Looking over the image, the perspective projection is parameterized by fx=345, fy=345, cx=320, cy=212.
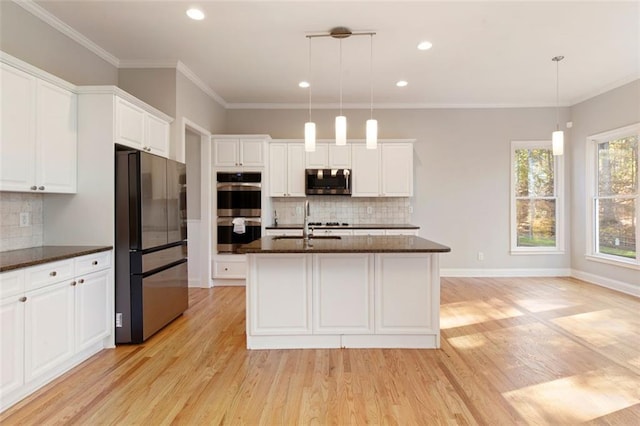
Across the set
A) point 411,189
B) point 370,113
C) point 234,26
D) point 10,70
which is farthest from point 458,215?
point 10,70

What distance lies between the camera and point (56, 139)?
2.84 m

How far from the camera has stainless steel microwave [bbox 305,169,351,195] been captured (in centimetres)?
557

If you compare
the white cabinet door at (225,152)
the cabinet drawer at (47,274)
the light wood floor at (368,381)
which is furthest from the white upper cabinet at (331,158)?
the cabinet drawer at (47,274)

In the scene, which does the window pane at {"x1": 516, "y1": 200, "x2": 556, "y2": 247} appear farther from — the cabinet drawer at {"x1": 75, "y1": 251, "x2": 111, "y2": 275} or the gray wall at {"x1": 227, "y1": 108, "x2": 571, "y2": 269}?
the cabinet drawer at {"x1": 75, "y1": 251, "x2": 111, "y2": 275}

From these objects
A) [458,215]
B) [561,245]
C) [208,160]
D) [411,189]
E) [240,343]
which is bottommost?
[240,343]

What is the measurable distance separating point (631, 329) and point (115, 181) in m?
5.15

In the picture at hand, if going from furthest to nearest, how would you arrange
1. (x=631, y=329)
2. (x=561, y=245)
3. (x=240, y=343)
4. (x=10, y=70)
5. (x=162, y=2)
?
(x=561, y=245)
(x=631, y=329)
(x=240, y=343)
(x=162, y=2)
(x=10, y=70)

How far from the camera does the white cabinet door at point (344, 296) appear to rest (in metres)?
3.06

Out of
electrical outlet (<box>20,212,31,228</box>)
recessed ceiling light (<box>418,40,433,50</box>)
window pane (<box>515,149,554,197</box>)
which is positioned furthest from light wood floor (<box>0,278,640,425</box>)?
recessed ceiling light (<box>418,40,433,50</box>)

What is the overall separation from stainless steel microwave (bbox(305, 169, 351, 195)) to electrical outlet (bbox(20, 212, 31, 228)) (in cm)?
350

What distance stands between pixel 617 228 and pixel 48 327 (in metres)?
6.89

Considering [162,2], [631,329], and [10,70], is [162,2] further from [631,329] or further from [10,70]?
[631,329]

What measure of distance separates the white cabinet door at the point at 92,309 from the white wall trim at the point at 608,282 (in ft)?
20.9

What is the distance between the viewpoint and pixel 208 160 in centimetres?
532
